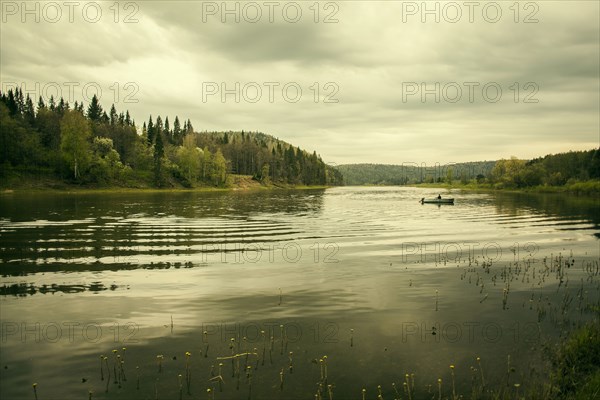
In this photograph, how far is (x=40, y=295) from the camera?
18.7 metres

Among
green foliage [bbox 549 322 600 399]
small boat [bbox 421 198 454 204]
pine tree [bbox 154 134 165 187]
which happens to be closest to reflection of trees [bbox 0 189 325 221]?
small boat [bbox 421 198 454 204]

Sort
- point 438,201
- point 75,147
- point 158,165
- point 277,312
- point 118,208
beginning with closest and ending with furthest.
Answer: point 277,312
point 118,208
point 438,201
point 75,147
point 158,165

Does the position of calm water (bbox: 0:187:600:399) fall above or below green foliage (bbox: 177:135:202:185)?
below

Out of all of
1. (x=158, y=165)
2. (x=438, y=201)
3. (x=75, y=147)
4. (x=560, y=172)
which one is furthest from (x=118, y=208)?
(x=560, y=172)

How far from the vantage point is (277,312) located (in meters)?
16.7

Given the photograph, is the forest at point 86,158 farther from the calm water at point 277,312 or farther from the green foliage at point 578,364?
the green foliage at point 578,364

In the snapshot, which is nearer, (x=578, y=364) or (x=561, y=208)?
(x=578, y=364)

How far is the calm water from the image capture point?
36.6 feet

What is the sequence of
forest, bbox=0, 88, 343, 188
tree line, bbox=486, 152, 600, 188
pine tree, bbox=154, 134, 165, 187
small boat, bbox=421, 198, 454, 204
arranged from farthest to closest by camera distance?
1. pine tree, bbox=154, 134, 165, 187
2. tree line, bbox=486, 152, 600, 188
3. forest, bbox=0, 88, 343, 188
4. small boat, bbox=421, 198, 454, 204

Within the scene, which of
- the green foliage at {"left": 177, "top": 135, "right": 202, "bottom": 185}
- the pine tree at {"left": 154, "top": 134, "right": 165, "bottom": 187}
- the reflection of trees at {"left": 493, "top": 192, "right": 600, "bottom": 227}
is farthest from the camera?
the green foliage at {"left": 177, "top": 135, "right": 202, "bottom": 185}

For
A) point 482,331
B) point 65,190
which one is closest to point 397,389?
point 482,331

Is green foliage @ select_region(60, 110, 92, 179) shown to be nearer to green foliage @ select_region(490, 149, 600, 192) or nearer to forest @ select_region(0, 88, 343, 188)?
forest @ select_region(0, 88, 343, 188)

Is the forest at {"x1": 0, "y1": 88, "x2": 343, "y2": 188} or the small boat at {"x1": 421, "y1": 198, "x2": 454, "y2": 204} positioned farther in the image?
the forest at {"x1": 0, "y1": 88, "x2": 343, "y2": 188}

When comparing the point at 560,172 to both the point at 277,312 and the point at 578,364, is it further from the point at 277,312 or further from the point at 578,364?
the point at 277,312
